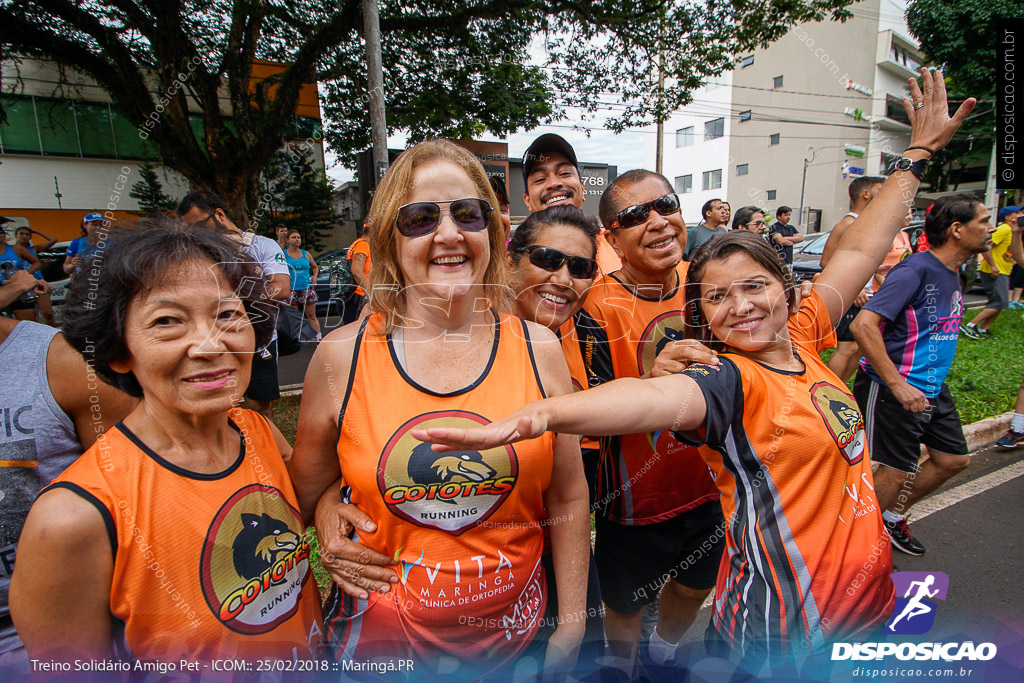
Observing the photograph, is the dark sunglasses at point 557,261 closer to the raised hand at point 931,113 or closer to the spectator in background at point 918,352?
the raised hand at point 931,113

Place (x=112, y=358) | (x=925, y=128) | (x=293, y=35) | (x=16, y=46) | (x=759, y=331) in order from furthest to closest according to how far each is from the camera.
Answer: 1. (x=293, y=35)
2. (x=16, y=46)
3. (x=925, y=128)
4. (x=759, y=331)
5. (x=112, y=358)

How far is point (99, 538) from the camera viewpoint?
1.04 meters

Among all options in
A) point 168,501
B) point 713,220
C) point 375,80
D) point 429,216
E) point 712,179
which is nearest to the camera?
point 168,501

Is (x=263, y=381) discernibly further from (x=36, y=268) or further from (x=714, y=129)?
(x=714, y=129)

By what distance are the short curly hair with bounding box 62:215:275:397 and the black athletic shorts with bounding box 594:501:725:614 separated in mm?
1833

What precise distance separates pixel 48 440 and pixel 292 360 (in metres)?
7.25

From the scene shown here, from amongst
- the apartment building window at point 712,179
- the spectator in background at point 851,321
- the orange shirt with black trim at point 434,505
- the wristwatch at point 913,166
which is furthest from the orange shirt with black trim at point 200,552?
the apartment building window at point 712,179

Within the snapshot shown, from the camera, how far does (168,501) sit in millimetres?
1158

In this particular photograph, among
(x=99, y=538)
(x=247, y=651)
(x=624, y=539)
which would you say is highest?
(x=99, y=538)

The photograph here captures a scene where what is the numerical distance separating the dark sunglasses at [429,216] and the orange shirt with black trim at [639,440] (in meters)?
0.81

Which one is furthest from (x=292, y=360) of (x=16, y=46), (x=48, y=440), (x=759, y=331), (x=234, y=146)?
(x=759, y=331)

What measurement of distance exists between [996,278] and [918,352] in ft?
21.9

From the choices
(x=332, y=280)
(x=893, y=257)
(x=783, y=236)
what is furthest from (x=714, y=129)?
(x=332, y=280)

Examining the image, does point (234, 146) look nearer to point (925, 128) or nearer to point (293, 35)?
point (293, 35)
